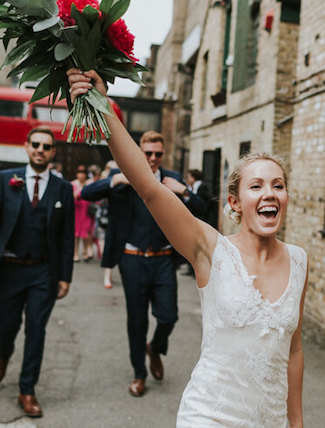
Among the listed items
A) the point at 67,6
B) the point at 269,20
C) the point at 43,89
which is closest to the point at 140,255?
the point at 43,89

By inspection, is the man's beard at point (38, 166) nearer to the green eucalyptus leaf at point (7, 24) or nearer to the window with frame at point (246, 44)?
the green eucalyptus leaf at point (7, 24)

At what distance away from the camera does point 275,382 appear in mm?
2248

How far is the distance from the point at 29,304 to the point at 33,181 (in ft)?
3.44

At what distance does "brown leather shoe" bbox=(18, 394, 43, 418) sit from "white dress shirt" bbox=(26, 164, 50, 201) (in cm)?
162

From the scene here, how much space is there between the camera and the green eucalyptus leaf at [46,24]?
6.18ft

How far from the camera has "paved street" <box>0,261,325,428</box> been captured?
4457 millimetres

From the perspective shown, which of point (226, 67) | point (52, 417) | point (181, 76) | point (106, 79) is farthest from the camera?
point (181, 76)

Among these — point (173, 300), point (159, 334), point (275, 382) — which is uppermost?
point (275, 382)

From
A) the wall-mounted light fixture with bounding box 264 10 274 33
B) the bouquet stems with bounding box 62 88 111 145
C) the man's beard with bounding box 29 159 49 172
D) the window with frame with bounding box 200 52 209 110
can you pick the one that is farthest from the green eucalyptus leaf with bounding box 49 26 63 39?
the window with frame with bounding box 200 52 209 110

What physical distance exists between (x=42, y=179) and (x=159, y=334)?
1762 millimetres

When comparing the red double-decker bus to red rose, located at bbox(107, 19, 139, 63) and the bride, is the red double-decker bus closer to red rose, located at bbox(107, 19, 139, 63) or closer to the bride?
the bride

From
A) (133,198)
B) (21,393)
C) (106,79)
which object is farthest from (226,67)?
(106,79)

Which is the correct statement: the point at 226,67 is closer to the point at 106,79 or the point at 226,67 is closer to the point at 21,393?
the point at 21,393

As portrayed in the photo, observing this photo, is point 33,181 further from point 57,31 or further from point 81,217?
point 81,217
